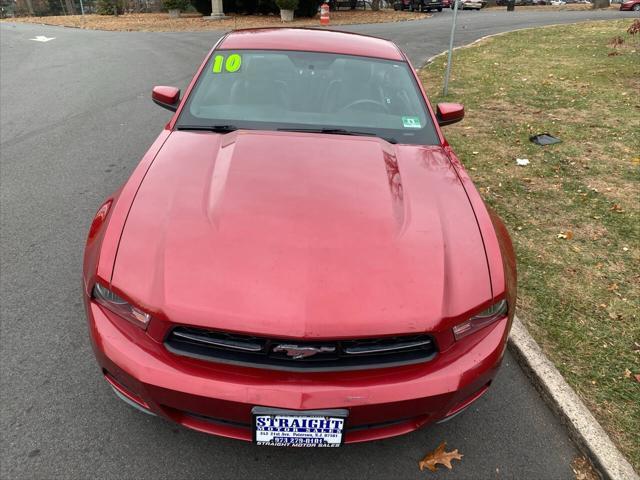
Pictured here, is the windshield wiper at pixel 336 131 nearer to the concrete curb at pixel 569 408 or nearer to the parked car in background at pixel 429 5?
the concrete curb at pixel 569 408

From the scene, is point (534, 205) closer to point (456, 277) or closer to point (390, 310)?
point (456, 277)

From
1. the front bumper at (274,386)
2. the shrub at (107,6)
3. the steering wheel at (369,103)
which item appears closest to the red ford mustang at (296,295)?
the front bumper at (274,386)

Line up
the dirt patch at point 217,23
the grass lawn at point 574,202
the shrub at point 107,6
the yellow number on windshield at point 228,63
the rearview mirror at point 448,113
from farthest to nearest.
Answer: the shrub at point 107,6
the dirt patch at point 217,23
the rearview mirror at point 448,113
the yellow number on windshield at point 228,63
the grass lawn at point 574,202

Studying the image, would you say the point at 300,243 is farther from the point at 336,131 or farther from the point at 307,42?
the point at 307,42

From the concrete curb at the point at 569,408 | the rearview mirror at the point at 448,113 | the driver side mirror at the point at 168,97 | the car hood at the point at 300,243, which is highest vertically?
the driver side mirror at the point at 168,97

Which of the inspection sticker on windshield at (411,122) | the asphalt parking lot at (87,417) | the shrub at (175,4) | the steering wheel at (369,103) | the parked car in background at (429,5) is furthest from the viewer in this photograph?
the parked car in background at (429,5)

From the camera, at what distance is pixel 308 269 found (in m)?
1.83

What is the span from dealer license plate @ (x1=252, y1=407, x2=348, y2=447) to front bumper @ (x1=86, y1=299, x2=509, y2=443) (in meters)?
0.03

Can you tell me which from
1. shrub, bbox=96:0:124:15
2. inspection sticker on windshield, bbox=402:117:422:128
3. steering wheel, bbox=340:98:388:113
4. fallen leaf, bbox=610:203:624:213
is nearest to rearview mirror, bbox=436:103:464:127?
inspection sticker on windshield, bbox=402:117:422:128

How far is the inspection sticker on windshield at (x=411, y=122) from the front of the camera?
300 centimetres

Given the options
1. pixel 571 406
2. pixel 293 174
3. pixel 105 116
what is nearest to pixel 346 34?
pixel 293 174

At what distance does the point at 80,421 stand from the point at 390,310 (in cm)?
162

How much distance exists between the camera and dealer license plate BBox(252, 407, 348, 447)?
1.69 metres

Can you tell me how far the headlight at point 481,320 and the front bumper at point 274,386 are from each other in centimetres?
4
